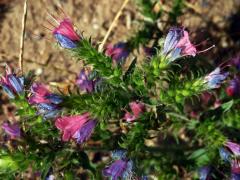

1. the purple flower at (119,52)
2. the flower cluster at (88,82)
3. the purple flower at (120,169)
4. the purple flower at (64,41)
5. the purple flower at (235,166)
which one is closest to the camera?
the purple flower at (64,41)

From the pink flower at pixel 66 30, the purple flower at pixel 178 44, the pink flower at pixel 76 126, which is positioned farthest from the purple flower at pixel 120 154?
the pink flower at pixel 66 30

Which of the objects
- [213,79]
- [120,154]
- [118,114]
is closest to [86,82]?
[118,114]

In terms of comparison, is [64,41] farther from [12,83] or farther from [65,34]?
[12,83]

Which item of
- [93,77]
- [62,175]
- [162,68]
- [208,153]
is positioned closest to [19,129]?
[62,175]

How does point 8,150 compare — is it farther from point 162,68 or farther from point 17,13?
point 17,13

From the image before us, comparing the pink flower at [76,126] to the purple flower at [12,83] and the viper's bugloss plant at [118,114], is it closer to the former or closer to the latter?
the viper's bugloss plant at [118,114]

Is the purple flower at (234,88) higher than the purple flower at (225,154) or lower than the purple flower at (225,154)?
higher

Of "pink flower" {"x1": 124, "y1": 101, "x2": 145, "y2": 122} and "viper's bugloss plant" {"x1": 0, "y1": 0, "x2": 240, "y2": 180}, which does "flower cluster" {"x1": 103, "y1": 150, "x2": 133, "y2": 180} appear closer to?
"viper's bugloss plant" {"x1": 0, "y1": 0, "x2": 240, "y2": 180}
